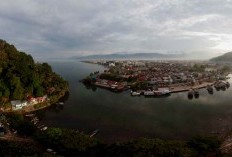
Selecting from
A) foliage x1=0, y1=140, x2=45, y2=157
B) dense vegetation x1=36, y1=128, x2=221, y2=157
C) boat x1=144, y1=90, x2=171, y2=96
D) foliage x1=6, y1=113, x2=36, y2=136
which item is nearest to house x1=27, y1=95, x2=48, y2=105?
foliage x1=6, y1=113, x2=36, y2=136

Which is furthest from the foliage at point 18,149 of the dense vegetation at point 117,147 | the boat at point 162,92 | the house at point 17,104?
the boat at point 162,92

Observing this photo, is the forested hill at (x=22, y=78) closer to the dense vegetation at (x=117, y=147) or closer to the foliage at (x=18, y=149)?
the foliage at (x=18, y=149)

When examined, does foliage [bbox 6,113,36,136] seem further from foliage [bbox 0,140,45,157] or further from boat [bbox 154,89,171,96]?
→ boat [bbox 154,89,171,96]

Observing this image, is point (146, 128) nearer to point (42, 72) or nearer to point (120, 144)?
point (120, 144)

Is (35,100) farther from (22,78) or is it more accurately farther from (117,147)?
(117,147)

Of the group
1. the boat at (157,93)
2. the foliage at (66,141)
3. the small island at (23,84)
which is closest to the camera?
the foliage at (66,141)
